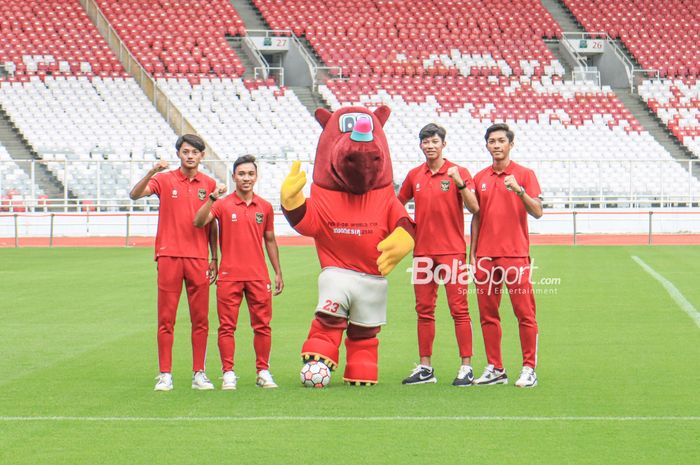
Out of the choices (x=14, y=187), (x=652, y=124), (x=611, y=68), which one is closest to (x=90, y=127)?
(x=14, y=187)

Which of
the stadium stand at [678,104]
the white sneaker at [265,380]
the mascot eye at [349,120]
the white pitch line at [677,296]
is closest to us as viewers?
the white sneaker at [265,380]

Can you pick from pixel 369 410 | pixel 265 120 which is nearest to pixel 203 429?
pixel 369 410

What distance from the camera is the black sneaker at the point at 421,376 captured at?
876 cm

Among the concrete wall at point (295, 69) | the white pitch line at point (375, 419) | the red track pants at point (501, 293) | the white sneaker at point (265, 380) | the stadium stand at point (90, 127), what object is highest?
the concrete wall at point (295, 69)

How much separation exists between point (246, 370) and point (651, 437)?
3874 millimetres

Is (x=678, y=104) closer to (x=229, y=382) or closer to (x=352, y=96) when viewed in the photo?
(x=352, y=96)

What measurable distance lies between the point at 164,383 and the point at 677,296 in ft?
29.1

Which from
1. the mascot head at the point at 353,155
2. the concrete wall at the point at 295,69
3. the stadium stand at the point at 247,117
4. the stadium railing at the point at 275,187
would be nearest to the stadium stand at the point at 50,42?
the stadium stand at the point at 247,117

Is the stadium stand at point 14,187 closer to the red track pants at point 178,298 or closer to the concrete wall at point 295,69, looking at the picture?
the concrete wall at point 295,69

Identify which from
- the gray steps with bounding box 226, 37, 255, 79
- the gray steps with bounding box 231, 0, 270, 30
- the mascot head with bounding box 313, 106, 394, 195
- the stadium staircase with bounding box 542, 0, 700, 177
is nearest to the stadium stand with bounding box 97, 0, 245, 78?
the gray steps with bounding box 226, 37, 255, 79

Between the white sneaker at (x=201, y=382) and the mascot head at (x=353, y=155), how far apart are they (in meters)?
1.72

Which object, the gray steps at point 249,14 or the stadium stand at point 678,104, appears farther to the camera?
the gray steps at point 249,14

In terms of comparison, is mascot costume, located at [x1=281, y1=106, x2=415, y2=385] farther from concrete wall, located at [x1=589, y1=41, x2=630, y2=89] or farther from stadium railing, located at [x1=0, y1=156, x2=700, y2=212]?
concrete wall, located at [x1=589, y1=41, x2=630, y2=89]

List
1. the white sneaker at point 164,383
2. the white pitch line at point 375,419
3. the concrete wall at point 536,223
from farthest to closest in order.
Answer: the concrete wall at point 536,223 < the white sneaker at point 164,383 < the white pitch line at point 375,419
